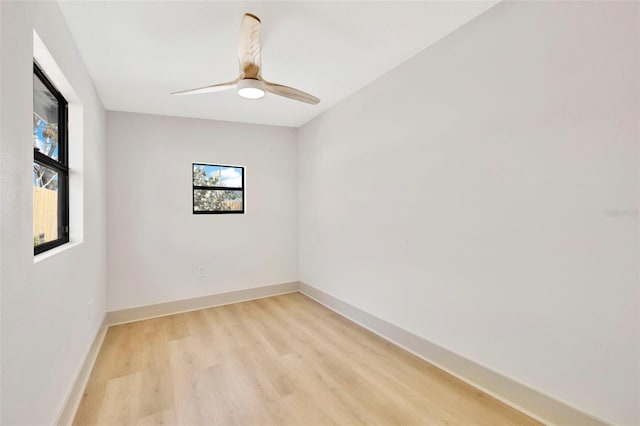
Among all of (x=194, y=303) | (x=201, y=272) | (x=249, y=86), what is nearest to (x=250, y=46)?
(x=249, y=86)

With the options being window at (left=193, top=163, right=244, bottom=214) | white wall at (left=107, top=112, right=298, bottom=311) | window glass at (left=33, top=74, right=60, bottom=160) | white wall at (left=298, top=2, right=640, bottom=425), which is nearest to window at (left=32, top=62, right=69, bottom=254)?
window glass at (left=33, top=74, right=60, bottom=160)

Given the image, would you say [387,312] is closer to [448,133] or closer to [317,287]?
[317,287]

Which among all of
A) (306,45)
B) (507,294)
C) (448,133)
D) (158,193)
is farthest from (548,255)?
(158,193)

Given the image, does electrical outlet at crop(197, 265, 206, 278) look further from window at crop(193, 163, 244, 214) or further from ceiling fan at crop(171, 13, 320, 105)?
ceiling fan at crop(171, 13, 320, 105)

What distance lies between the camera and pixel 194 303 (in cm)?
381

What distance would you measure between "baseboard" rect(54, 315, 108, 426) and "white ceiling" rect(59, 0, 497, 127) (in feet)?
7.65

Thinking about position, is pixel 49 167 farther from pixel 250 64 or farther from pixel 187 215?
pixel 187 215

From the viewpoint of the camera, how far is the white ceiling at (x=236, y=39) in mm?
1834

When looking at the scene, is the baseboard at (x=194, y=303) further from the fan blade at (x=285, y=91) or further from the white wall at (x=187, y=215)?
the fan blade at (x=285, y=91)

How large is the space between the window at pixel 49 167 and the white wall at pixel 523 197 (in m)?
2.49

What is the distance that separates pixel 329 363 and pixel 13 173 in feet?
7.39

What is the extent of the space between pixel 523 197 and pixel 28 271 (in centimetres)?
253

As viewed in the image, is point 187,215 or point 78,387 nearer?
point 78,387

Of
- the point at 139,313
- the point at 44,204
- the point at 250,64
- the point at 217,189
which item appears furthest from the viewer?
the point at 217,189
